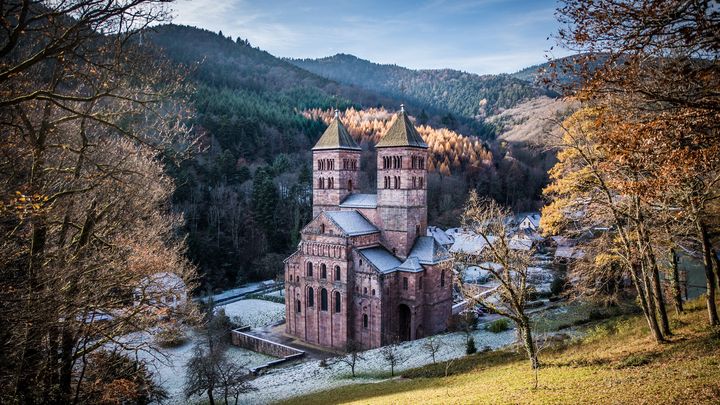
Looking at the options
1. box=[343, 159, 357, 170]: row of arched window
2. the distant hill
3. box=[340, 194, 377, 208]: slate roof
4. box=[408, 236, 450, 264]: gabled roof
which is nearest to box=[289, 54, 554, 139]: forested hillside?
the distant hill

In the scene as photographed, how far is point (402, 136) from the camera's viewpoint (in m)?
31.0

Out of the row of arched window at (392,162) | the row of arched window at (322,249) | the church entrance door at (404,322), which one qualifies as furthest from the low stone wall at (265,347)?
the row of arched window at (392,162)

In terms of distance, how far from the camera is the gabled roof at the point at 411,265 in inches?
1153

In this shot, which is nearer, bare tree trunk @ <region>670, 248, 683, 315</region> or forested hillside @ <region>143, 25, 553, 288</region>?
bare tree trunk @ <region>670, 248, 683, 315</region>

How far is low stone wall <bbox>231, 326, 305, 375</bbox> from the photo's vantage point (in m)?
27.6

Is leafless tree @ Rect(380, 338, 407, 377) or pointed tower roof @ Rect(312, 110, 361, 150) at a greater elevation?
pointed tower roof @ Rect(312, 110, 361, 150)

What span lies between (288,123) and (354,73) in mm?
116392

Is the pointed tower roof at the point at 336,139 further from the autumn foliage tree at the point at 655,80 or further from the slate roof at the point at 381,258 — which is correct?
the autumn foliage tree at the point at 655,80

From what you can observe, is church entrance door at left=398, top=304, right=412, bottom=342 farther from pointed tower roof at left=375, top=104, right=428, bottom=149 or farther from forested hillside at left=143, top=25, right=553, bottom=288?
forested hillside at left=143, top=25, right=553, bottom=288

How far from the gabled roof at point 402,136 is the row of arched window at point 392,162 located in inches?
32.6

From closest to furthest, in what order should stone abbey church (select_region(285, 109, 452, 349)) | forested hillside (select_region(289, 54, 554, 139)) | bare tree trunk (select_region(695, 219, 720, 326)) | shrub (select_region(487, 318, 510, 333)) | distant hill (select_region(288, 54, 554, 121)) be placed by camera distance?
bare tree trunk (select_region(695, 219, 720, 326))
shrub (select_region(487, 318, 510, 333))
stone abbey church (select_region(285, 109, 452, 349))
forested hillside (select_region(289, 54, 554, 139))
distant hill (select_region(288, 54, 554, 121))

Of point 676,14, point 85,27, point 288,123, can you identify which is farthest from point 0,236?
point 288,123

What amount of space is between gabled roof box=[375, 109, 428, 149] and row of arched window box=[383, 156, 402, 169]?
2.71 ft

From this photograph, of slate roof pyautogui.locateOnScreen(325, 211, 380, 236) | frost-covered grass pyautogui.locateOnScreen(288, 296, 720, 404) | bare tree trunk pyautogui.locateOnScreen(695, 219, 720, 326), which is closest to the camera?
frost-covered grass pyautogui.locateOnScreen(288, 296, 720, 404)
